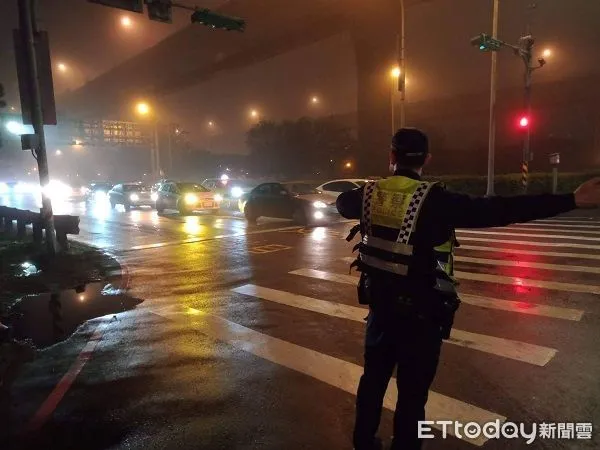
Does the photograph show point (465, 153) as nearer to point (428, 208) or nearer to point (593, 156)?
point (593, 156)

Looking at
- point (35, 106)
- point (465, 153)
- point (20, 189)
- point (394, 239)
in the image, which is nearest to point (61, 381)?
point (394, 239)

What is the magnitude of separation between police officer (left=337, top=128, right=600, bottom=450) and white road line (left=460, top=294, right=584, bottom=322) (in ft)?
13.8

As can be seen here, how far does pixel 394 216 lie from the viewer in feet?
8.64

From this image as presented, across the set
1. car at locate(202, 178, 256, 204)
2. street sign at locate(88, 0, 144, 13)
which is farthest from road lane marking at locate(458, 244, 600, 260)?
car at locate(202, 178, 256, 204)

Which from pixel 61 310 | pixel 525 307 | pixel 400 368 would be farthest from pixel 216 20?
pixel 400 368

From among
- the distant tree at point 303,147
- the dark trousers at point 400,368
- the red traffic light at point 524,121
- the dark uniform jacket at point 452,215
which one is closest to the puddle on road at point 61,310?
the dark trousers at point 400,368

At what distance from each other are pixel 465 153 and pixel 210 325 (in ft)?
144

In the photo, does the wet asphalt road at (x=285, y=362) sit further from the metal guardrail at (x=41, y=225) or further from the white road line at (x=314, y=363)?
the metal guardrail at (x=41, y=225)

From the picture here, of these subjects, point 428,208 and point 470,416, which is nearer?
point 428,208

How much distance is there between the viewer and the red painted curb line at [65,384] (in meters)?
3.76

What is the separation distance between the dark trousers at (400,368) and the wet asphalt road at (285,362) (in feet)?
2.16

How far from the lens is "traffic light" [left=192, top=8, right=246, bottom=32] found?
1220 centimetres

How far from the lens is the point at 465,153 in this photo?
45250mm

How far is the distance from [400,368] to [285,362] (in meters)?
2.29
